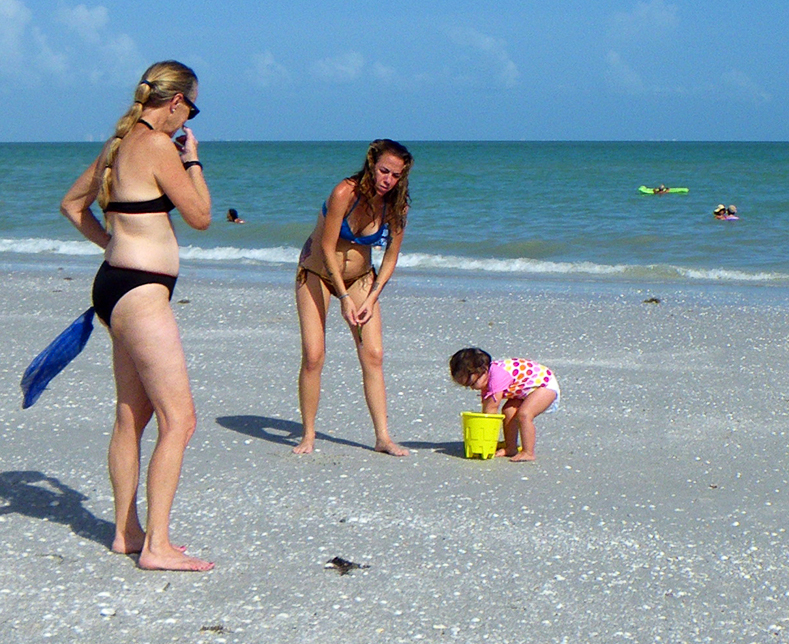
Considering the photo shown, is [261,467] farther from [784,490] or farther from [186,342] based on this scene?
[186,342]

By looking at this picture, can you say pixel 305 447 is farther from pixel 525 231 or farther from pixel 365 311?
pixel 525 231

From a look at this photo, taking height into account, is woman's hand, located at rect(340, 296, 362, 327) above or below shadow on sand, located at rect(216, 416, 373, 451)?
above

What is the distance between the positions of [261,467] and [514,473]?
1303 mm

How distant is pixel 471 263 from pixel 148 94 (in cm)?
1333

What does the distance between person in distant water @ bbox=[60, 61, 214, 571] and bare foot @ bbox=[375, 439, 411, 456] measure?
1.86 m

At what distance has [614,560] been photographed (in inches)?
157

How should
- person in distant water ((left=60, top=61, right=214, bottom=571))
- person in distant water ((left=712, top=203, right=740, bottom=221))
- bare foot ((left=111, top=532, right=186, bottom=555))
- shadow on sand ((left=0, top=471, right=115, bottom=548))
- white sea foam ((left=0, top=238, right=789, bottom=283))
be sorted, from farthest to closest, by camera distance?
person in distant water ((left=712, top=203, right=740, bottom=221))
white sea foam ((left=0, top=238, right=789, bottom=283))
shadow on sand ((left=0, top=471, right=115, bottom=548))
bare foot ((left=111, top=532, right=186, bottom=555))
person in distant water ((left=60, top=61, right=214, bottom=571))

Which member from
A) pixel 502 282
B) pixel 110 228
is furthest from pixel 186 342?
pixel 502 282

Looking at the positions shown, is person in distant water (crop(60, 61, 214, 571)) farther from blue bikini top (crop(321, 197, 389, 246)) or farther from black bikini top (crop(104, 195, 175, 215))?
blue bikini top (crop(321, 197, 389, 246))

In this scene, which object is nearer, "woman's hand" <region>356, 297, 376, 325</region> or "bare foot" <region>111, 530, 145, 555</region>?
"bare foot" <region>111, 530, 145, 555</region>

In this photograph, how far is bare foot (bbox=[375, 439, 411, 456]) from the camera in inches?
211

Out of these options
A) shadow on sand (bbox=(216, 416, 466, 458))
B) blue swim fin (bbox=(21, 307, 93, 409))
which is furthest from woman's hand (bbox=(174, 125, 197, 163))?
shadow on sand (bbox=(216, 416, 466, 458))

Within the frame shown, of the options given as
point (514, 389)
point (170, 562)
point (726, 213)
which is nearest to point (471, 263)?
point (726, 213)

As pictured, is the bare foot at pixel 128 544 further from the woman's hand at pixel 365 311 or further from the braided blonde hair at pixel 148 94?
the woman's hand at pixel 365 311
